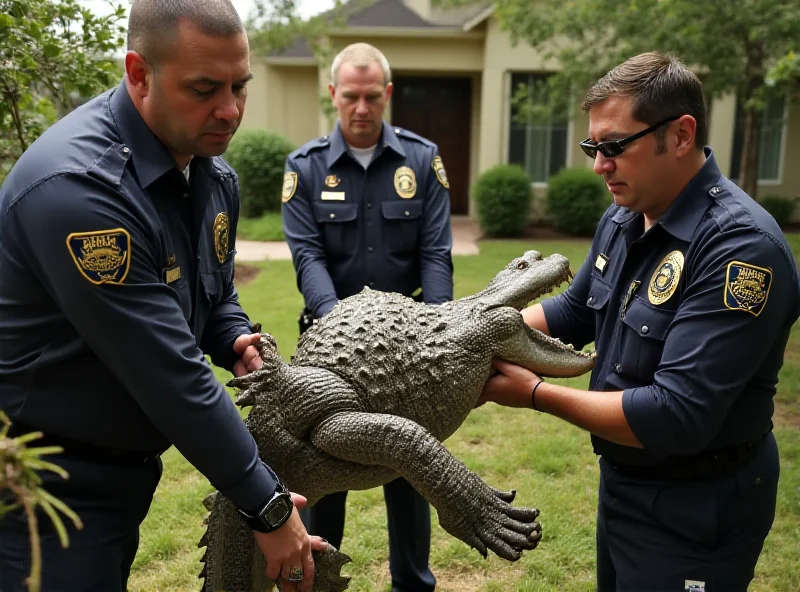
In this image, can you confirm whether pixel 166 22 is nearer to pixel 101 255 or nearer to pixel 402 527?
pixel 101 255

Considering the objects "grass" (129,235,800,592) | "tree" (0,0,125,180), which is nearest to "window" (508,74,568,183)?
"grass" (129,235,800,592)

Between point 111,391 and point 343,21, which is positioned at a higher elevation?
point 343,21

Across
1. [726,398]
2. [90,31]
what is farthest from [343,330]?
[90,31]

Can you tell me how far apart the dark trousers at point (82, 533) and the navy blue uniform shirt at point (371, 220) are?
1.99 m

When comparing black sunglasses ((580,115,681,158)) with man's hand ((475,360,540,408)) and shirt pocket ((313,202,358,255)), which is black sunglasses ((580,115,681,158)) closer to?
man's hand ((475,360,540,408))

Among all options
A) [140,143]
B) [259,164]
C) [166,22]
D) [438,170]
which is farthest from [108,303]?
[259,164]

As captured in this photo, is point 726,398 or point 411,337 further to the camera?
point 411,337

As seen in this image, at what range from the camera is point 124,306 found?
179 centimetres

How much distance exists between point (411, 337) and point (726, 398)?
1001 millimetres

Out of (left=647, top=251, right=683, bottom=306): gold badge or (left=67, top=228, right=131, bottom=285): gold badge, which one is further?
(left=647, top=251, right=683, bottom=306): gold badge

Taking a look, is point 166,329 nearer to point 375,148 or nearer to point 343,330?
point 343,330

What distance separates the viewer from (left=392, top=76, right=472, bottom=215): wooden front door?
722 inches

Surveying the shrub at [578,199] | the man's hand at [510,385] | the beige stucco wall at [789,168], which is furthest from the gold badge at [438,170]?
the beige stucco wall at [789,168]

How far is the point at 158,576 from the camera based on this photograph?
13.5 feet
